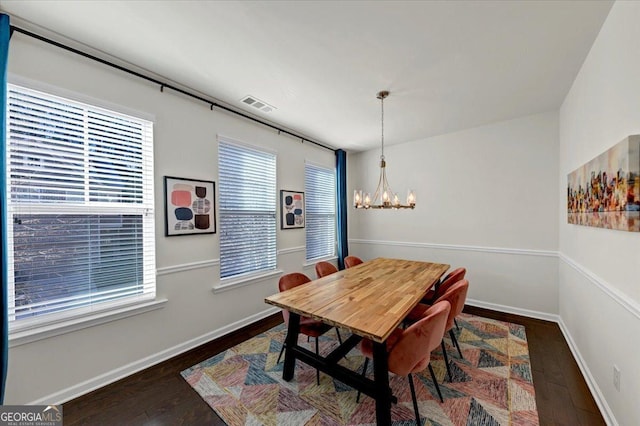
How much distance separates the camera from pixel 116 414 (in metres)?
1.79

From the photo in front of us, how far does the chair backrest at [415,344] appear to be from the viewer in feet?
5.16

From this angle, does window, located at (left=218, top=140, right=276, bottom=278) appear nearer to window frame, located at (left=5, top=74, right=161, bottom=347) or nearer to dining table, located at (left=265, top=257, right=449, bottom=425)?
window frame, located at (left=5, top=74, right=161, bottom=347)

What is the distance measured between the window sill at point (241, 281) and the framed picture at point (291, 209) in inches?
28.8

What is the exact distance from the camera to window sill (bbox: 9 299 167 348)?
173cm

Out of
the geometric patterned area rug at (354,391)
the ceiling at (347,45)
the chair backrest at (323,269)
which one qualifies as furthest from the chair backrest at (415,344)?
the ceiling at (347,45)

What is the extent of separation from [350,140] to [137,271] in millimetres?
3634

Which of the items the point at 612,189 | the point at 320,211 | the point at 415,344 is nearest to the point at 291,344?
the point at 415,344

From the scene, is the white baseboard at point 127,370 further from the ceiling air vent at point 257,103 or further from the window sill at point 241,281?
the ceiling air vent at point 257,103

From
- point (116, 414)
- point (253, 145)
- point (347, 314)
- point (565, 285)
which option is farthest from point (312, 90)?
point (565, 285)

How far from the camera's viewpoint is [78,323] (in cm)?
194

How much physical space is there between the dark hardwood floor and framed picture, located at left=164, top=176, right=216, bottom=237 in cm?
131

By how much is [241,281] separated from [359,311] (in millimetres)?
1897

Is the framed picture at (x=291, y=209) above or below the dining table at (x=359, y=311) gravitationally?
above

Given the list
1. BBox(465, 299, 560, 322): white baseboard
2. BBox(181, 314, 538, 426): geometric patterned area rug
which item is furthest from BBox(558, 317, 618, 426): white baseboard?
BBox(465, 299, 560, 322): white baseboard
